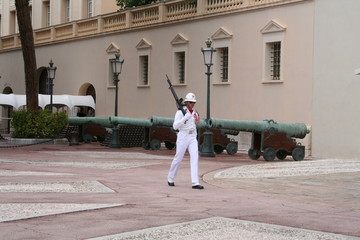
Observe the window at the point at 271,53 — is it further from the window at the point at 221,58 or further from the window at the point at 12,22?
the window at the point at 12,22

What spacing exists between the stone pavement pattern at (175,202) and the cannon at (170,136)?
4.46 metres

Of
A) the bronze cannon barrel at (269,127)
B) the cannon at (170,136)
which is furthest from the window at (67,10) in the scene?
the bronze cannon barrel at (269,127)

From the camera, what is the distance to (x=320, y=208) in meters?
10.6

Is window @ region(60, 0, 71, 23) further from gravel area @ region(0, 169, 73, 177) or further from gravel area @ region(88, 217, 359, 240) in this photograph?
gravel area @ region(88, 217, 359, 240)

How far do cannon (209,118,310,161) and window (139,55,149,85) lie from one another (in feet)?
42.8

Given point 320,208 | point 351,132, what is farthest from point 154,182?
point 351,132

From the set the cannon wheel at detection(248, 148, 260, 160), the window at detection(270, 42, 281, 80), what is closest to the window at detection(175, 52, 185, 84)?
the window at detection(270, 42, 281, 80)

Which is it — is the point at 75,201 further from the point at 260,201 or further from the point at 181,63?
the point at 181,63

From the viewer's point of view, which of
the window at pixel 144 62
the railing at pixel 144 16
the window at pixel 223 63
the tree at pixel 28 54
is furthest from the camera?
the window at pixel 144 62

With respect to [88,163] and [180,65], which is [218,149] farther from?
[180,65]

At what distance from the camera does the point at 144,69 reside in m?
34.5

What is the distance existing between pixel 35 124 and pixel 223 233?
22.4 metres

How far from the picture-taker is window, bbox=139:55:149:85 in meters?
34.2

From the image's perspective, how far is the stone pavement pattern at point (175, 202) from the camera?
8.30 m
